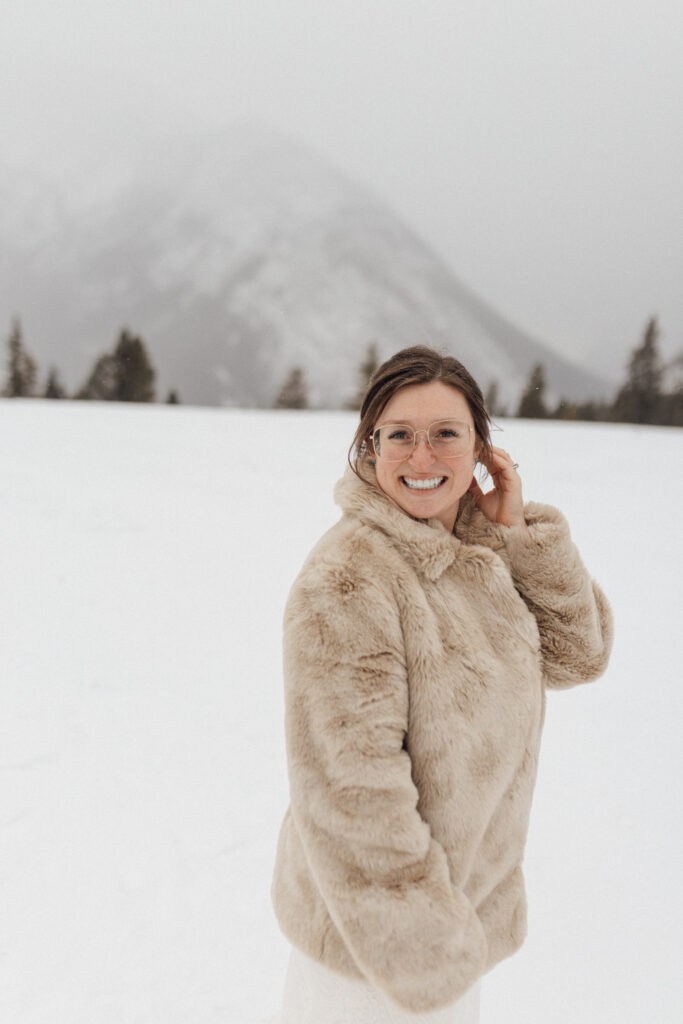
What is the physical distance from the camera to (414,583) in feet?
3.32

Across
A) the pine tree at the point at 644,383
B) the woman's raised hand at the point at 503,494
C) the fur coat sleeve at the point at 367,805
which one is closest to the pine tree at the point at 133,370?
the pine tree at the point at 644,383

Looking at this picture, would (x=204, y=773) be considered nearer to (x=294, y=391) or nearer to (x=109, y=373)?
(x=109, y=373)

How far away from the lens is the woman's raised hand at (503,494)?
129 centimetres

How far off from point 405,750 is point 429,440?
529 mm

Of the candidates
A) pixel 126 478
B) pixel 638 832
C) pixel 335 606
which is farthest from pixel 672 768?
pixel 126 478

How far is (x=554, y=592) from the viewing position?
1.23 metres

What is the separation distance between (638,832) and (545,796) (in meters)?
0.41

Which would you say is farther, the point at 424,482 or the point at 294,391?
the point at 294,391

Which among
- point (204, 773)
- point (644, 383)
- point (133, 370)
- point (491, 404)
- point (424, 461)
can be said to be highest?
point (644, 383)

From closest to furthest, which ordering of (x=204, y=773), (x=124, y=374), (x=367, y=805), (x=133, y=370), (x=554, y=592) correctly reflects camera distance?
(x=367, y=805)
(x=554, y=592)
(x=204, y=773)
(x=124, y=374)
(x=133, y=370)

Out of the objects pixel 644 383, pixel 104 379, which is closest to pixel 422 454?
pixel 644 383

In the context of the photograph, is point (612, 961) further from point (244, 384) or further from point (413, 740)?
point (244, 384)

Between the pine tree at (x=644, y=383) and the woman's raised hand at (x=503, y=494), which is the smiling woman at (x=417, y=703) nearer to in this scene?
the woman's raised hand at (x=503, y=494)

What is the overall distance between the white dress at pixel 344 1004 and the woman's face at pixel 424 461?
0.83 m
